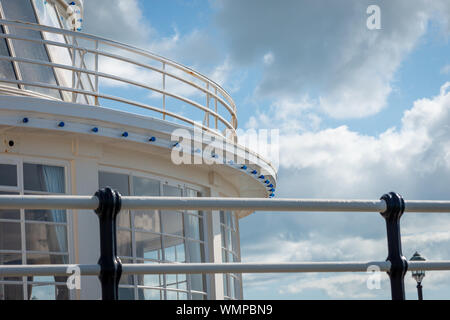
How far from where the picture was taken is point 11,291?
8445 millimetres

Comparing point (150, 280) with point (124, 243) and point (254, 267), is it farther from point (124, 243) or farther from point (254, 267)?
point (254, 267)

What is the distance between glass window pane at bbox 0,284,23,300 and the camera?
331 inches

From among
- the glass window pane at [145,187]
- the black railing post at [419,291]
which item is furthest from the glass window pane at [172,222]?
the black railing post at [419,291]

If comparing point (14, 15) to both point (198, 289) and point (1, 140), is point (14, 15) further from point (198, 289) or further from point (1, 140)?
point (198, 289)

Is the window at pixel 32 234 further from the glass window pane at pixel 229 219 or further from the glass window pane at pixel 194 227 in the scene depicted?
the glass window pane at pixel 229 219

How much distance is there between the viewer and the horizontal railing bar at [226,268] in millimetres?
3229

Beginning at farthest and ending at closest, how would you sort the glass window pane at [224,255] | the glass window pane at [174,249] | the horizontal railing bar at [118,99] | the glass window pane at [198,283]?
the glass window pane at [224,255], the glass window pane at [198,283], the glass window pane at [174,249], the horizontal railing bar at [118,99]

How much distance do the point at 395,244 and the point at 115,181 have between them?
21.2ft

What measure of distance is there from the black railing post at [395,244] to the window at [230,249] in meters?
7.71

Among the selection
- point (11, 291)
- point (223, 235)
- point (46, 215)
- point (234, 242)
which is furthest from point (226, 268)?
point (234, 242)
